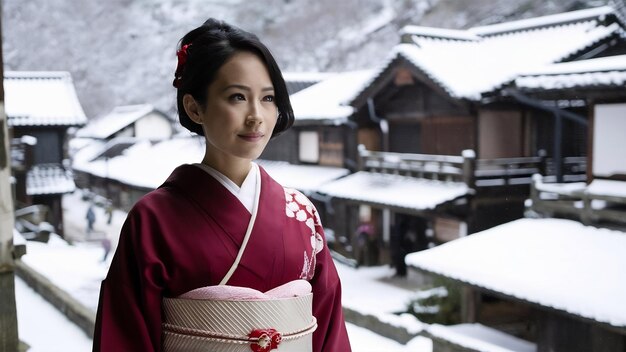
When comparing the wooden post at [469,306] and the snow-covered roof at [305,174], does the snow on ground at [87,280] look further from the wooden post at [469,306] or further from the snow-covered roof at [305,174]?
the snow-covered roof at [305,174]

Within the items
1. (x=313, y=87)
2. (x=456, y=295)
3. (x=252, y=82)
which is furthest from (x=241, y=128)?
(x=313, y=87)

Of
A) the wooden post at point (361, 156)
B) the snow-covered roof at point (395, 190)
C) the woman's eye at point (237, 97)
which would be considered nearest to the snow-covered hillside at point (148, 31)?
the snow-covered roof at point (395, 190)

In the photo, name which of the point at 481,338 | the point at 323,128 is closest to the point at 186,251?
the point at 481,338

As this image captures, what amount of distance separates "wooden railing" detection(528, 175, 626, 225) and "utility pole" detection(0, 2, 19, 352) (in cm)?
229

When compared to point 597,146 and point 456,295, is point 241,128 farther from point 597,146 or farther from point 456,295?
point 456,295

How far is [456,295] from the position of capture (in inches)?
146

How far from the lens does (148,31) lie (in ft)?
10.8

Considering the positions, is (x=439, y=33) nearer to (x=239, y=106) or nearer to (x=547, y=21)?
(x=547, y=21)

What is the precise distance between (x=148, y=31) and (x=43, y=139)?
1.04 m

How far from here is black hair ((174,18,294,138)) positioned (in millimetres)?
976

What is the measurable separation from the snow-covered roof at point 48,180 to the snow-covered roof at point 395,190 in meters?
2.25

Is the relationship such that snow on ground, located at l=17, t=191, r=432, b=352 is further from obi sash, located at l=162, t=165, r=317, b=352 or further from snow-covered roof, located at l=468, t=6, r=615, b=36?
obi sash, located at l=162, t=165, r=317, b=352

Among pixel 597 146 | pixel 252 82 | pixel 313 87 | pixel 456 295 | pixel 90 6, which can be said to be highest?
pixel 90 6

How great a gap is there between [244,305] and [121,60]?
2.70 meters
